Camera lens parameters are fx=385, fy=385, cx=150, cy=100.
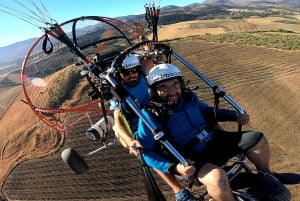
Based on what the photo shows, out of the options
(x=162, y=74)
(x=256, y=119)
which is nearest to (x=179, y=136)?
(x=162, y=74)

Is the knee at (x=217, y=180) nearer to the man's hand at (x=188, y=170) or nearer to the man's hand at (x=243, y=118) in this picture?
the man's hand at (x=188, y=170)

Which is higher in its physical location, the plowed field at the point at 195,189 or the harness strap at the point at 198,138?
the harness strap at the point at 198,138

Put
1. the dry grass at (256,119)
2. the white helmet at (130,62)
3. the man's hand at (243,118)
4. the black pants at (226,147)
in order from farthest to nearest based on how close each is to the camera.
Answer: the dry grass at (256,119) < the white helmet at (130,62) < the man's hand at (243,118) < the black pants at (226,147)

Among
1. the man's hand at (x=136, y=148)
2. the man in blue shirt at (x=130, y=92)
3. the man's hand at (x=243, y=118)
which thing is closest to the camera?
the man's hand at (x=136, y=148)

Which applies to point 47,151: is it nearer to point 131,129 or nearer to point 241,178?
point 131,129

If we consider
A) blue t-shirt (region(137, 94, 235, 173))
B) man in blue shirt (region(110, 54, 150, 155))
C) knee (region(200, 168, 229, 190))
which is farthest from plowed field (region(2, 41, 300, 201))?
knee (region(200, 168, 229, 190))

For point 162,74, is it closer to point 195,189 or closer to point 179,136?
point 179,136

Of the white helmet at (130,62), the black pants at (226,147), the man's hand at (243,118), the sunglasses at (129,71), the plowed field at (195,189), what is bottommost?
the plowed field at (195,189)

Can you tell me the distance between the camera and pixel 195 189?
10555mm

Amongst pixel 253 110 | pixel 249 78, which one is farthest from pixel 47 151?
pixel 249 78

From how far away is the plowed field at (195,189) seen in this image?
12.1 meters

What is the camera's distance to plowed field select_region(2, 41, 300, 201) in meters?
12.1

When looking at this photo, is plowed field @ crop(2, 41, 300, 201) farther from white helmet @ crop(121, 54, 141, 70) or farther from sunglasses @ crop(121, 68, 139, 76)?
white helmet @ crop(121, 54, 141, 70)

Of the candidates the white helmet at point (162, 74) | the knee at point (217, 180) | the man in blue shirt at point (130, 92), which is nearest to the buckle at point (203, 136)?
the knee at point (217, 180)
